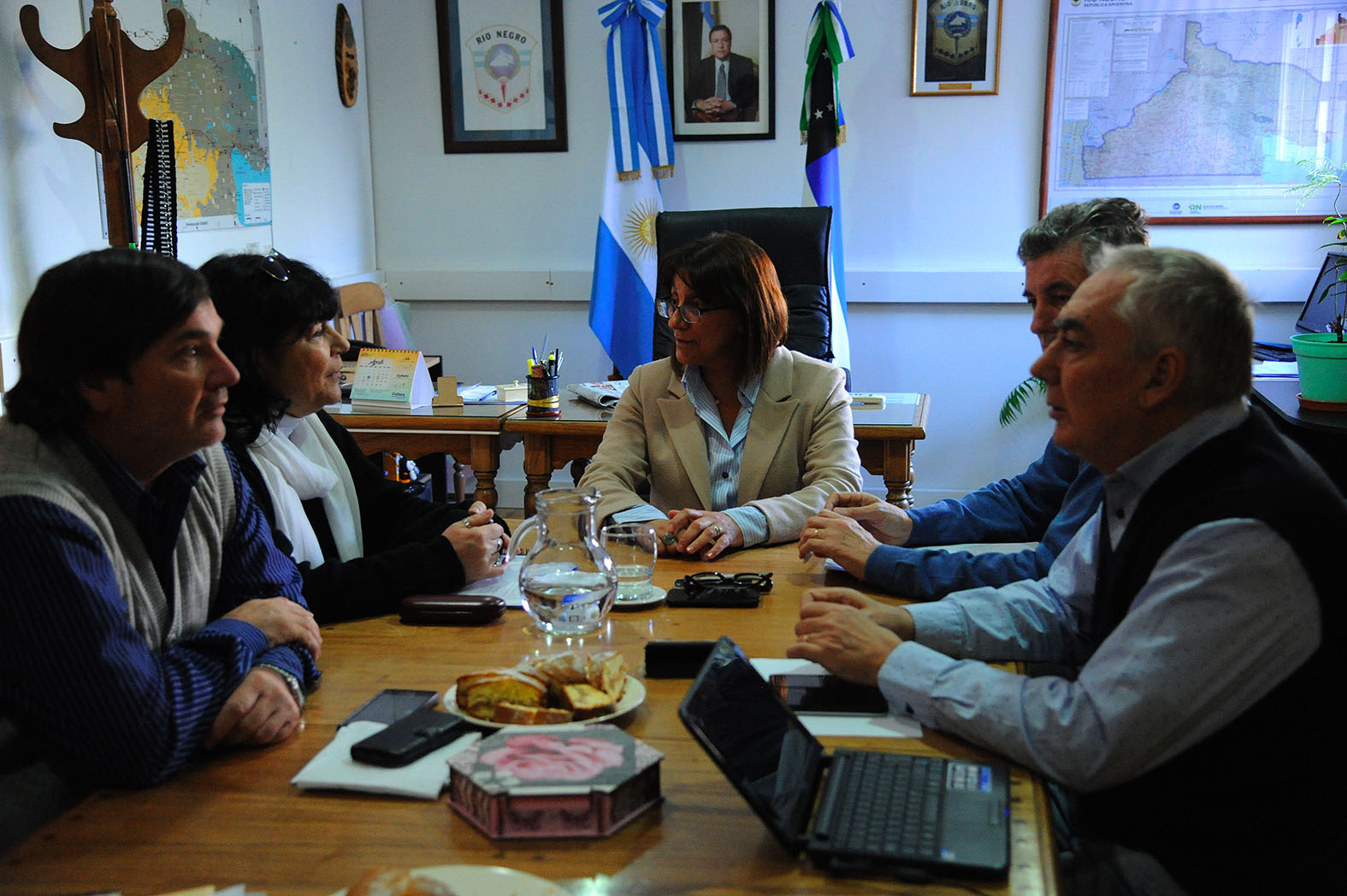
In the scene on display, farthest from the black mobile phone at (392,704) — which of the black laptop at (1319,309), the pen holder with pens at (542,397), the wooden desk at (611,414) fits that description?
the black laptop at (1319,309)

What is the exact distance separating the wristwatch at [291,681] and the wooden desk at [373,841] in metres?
0.03

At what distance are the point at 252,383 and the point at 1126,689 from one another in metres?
1.31

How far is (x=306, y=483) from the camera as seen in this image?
5.89ft

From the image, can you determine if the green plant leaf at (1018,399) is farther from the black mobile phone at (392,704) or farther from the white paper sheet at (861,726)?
the black mobile phone at (392,704)

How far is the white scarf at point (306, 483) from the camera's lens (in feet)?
5.63

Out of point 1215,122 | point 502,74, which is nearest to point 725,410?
point 502,74

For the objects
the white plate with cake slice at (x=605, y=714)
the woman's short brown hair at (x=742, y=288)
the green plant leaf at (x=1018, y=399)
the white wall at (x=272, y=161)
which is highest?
the white wall at (x=272, y=161)

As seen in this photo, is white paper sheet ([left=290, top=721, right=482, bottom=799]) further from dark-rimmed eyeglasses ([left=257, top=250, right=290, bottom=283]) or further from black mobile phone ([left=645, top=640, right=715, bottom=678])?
dark-rimmed eyeglasses ([left=257, top=250, right=290, bottom=283])

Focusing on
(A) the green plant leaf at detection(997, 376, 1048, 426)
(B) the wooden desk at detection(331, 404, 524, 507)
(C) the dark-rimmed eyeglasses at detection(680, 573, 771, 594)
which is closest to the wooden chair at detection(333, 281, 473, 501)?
(B) the wooden desk at detection(331, 404, 524, 507)

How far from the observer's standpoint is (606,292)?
4625 millimetres

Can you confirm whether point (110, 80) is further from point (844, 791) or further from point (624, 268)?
point (844, 791)

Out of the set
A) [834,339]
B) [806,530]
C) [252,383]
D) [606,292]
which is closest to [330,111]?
[606,292]

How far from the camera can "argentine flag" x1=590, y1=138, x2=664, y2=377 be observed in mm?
4605

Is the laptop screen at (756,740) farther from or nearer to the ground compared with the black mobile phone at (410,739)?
farther from the ground
